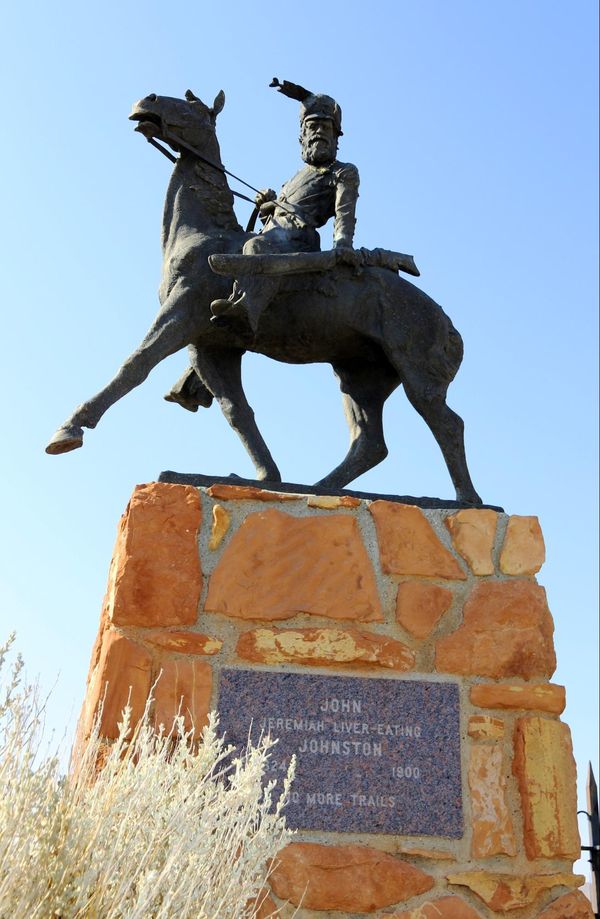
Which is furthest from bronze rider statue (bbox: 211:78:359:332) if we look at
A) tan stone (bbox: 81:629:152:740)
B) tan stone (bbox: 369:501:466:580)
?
tan stone (bbox: 81:629:152:740)

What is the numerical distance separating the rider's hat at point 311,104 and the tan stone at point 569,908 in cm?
360

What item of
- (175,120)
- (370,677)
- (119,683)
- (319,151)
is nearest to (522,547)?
(370,677)

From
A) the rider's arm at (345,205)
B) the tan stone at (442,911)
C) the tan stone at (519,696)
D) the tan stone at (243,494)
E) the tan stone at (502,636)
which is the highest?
the rider's arm at (345,205)

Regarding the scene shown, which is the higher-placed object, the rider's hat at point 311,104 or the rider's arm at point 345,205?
the rider's hat at point 311,104

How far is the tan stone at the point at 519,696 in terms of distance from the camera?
4.30 meters

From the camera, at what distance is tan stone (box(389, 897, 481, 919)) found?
3.89m

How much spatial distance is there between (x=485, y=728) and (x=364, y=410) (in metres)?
1.71

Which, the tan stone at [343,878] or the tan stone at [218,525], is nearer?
the tan stone at [343,878]

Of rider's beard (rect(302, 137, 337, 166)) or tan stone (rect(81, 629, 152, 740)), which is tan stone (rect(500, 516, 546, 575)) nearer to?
tan stone (rect(81, 629, 152, 740))

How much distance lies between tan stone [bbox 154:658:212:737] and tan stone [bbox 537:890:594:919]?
1.42 meters

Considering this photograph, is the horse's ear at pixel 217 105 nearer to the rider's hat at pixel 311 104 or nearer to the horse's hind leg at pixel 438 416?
the rider's hat at pixel 311 104

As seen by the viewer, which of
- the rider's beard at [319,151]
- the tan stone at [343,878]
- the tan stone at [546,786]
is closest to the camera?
the tan stone at [343,878]

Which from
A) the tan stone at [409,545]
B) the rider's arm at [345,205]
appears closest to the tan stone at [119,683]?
the tan stone at [409,545]

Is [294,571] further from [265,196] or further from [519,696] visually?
[265,196]
